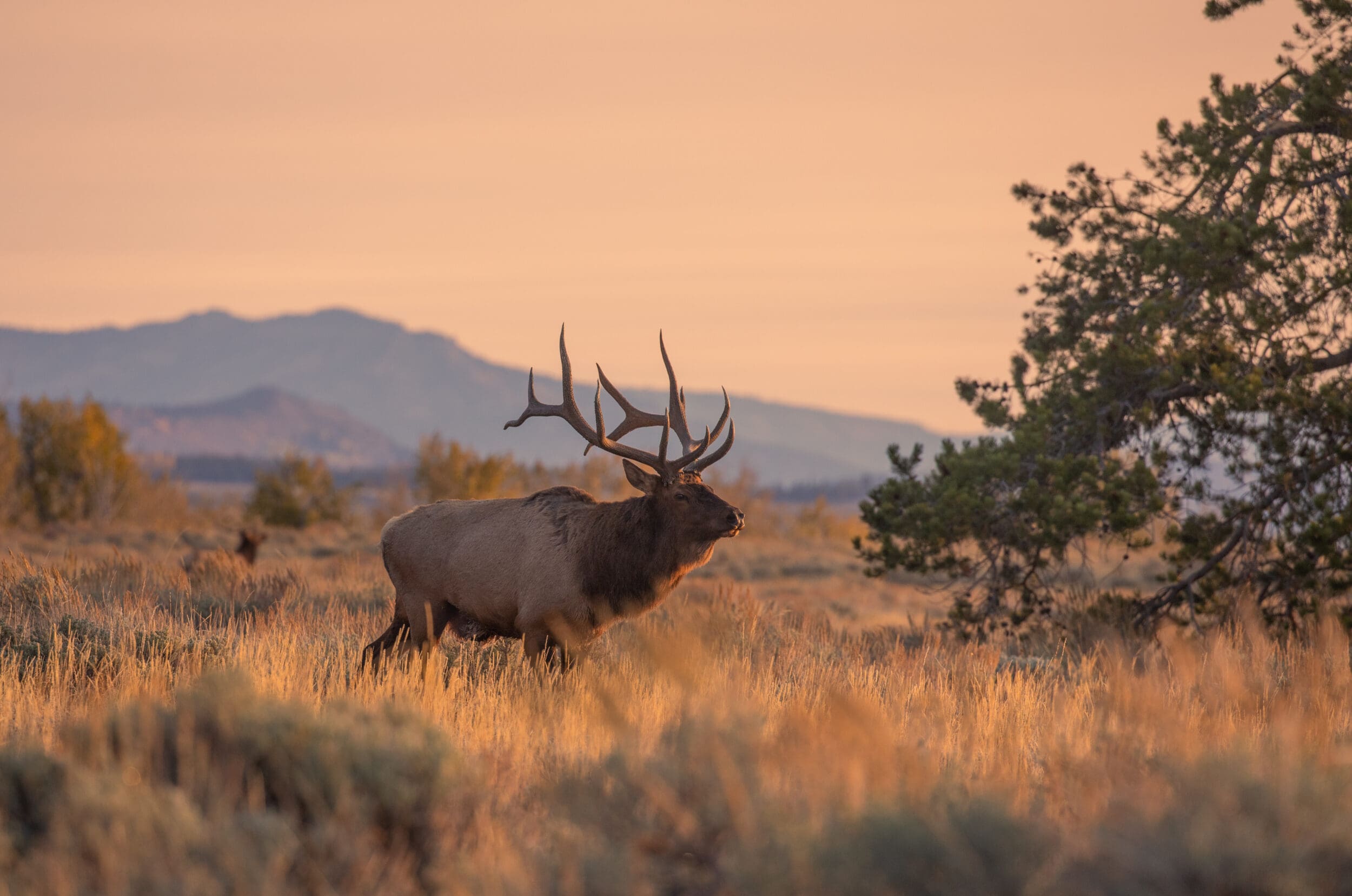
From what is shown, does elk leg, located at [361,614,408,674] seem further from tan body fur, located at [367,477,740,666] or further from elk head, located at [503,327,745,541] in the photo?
elk head, located at [503,327,745,541]

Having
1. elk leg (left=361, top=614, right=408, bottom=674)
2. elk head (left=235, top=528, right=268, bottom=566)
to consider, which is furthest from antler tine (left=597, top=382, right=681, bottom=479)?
elk head (left=235, top=528, right=268, bottom=566)

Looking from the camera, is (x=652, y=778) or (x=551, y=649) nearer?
(x=652, y=778)

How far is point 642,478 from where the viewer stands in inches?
358

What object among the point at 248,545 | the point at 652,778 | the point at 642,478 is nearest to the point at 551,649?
the point at 642,478

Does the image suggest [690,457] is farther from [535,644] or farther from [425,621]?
[425,621]

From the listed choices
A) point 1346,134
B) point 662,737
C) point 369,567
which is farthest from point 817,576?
point 662,737

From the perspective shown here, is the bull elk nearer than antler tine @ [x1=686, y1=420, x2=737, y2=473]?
Yes

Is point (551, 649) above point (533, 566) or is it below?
below

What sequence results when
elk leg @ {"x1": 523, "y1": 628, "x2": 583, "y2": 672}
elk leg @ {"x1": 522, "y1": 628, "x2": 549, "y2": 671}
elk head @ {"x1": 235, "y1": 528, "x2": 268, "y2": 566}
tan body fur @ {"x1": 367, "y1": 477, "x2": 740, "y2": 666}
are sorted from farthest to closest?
1. elk head @ {"x1": 235, "y1": 528, "x2": 268, "y2": 566}
2. tan body fur @ {"x1": 367, "y1": 477, "x2": 740, "y2": 666}
3. elk leg @ {"x1": 522, "y1": 628, "x2": 549, "y2": 671}
4. elk leg @ {"x1": 523, "y1": 628, "x2": 583, "y2": 672}

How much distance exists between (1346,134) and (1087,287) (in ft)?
8.56

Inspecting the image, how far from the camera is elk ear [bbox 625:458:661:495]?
9.06 metres

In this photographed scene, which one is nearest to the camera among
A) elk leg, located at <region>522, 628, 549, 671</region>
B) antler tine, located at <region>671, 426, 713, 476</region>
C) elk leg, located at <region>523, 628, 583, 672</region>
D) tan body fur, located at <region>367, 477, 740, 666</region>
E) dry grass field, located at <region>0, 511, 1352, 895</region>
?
dry grass field, located at <region>0, 511, 1352, 895</region>

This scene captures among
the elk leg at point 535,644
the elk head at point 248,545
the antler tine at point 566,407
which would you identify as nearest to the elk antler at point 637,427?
the antler tine at point 566,407

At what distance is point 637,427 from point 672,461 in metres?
0.98
